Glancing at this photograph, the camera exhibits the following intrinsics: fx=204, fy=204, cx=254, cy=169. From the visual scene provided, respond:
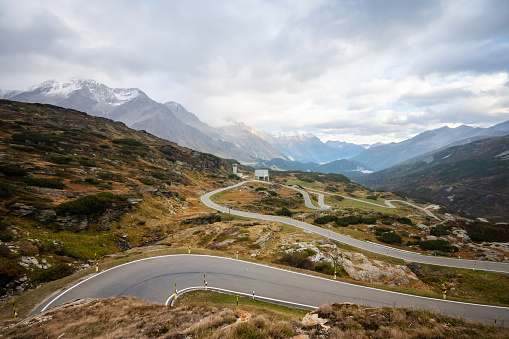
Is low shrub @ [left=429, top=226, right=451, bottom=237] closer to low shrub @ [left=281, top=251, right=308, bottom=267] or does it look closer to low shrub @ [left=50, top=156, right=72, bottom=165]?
low shrub @ [left=281, top=251, right=308, bottom=267]

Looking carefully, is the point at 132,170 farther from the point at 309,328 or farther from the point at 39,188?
the point at 309,328

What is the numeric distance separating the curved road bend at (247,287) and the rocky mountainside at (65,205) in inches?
198

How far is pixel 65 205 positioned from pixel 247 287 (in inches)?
1010

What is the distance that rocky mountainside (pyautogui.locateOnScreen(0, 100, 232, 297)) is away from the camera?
17297 millimetres

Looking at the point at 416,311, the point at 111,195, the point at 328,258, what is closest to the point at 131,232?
the point at 111,195

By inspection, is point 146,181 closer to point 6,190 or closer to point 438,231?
point 6,190

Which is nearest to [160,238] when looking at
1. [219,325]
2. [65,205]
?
[65,205]

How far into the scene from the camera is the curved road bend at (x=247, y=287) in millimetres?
14391

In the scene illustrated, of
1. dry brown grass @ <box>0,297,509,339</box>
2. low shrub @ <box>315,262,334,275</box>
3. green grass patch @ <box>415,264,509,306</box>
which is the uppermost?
dry brown grass @ <box>0,297,509,339</box>

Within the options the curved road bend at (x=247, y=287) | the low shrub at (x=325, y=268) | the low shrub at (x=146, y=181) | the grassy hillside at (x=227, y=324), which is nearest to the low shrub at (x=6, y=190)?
the curved road bend at (x=247, y=287)

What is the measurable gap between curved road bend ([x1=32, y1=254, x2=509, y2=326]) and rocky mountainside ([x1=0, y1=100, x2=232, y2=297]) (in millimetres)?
5026

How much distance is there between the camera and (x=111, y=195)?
31.5 metres

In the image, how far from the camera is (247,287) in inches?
621

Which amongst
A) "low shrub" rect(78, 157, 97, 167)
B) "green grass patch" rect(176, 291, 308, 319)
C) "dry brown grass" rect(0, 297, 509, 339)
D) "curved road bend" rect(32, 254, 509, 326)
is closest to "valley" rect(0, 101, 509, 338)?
"low shrub" rect(78, 157, 97, 167)
